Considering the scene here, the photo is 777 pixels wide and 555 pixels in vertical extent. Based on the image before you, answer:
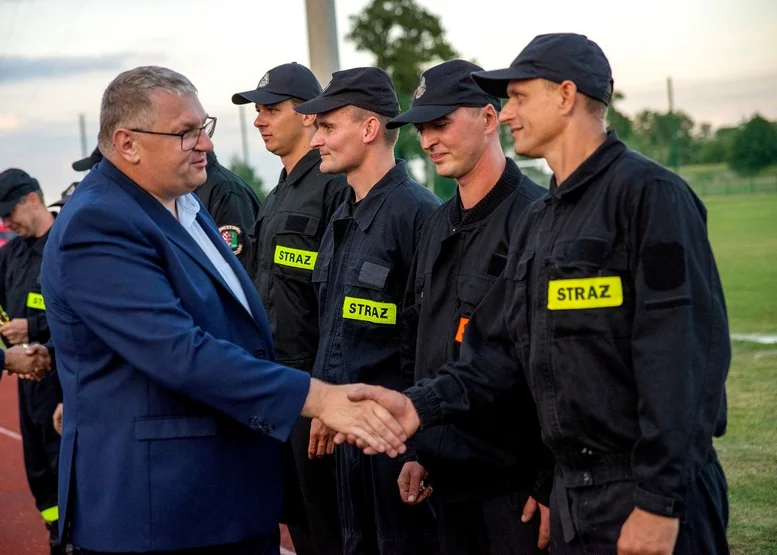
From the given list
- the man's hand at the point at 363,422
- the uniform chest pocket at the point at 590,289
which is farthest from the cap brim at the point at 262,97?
the uniform chest pocket at the point at 590,289

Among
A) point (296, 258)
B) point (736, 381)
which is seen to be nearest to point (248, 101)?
point (296, 258)

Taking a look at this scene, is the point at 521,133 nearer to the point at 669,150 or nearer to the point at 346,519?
the point at 346,519

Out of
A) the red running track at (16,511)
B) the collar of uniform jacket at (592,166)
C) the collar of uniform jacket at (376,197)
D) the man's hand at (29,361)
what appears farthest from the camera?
the red running track at (16,511)

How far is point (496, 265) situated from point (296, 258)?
1644mm

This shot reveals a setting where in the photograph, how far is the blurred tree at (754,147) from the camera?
128 ft

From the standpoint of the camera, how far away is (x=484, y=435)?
354 cm

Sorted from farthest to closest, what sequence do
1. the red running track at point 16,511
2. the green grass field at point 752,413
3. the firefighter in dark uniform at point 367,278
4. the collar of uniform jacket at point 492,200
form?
the red running track at point 16,511 → the green grass field at point 752,413 → the firefighter in dark uniform at point 367,278 → the collar of uniform jacket at point 492,200

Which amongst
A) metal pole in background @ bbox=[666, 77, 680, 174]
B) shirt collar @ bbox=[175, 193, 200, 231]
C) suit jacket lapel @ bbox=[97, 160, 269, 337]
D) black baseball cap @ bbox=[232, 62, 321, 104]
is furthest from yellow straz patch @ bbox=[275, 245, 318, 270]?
metal pole in background @ bbox=[666, 77, 680, 174]

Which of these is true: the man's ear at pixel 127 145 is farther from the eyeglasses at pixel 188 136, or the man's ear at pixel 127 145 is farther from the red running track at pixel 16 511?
the red running track at pixel 16 511

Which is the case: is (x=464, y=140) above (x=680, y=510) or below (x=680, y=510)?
above

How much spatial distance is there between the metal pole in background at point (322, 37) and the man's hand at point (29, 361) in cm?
336

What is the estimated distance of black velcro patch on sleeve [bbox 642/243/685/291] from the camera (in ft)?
8.41

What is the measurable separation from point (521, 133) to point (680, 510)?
1131mm

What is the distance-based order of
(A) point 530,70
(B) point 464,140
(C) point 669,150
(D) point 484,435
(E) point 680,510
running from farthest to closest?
(C) point 669,150
(B) point 464,140
(D) point 484,435
(A) point 530,70
(E) point 680,510
